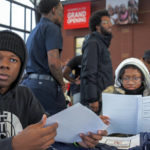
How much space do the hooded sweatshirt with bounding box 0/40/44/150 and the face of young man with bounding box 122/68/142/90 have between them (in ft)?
2.50

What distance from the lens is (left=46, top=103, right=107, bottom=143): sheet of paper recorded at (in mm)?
753

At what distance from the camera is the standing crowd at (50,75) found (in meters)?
→ 1.03

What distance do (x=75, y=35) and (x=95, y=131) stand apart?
8.86m

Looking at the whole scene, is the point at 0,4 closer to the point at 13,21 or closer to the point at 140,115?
the point at 13,21

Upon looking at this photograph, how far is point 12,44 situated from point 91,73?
45.8 inches

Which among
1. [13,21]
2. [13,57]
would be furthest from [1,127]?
[13,21]

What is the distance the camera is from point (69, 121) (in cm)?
79

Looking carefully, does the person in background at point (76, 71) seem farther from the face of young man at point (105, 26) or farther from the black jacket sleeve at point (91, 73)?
the black jacket sleeve at point (91, 73)

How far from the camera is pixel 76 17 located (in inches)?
368

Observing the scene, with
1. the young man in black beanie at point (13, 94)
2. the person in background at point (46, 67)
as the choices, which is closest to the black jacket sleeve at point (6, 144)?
the young man in black beanie at point (13, 94)

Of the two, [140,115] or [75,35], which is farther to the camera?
[75,35]

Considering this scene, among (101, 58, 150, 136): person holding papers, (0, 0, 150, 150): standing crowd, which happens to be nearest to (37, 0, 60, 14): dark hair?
(0, 0, 150, 150): standing crowd

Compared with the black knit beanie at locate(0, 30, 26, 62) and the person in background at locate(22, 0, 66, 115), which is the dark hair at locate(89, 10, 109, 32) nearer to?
the person in background at locate(22, 0, 66, 115)

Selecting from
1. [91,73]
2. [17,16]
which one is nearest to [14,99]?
[91,73]
